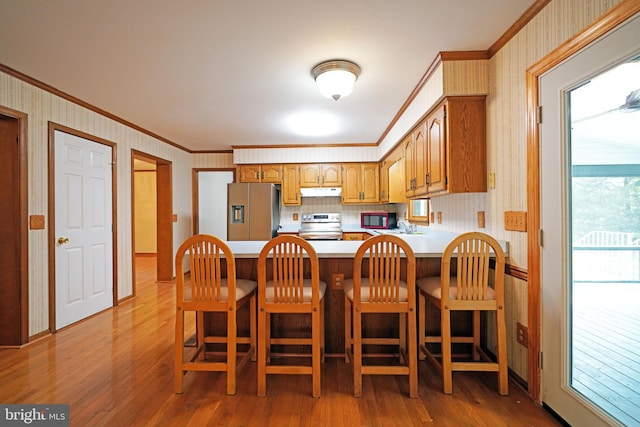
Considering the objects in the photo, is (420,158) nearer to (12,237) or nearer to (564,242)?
(564,242)

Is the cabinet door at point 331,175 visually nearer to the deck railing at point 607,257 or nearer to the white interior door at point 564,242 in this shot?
the white interior door at point 564,242

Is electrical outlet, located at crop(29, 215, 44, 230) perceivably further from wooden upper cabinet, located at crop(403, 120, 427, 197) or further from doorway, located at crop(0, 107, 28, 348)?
wooden upper cabinet, located at crop(403, 120, 427, 197)

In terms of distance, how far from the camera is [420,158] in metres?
2.89

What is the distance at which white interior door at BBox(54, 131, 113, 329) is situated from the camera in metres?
2.93

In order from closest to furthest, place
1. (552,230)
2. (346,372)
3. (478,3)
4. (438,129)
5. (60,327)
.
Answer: (552,230) < (478,3) < (346,372) < (438,129) < (60,327)

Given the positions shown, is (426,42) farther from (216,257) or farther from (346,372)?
(346,372)

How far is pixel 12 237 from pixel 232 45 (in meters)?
2.46

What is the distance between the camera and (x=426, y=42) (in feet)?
6.82

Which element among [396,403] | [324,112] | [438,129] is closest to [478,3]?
[438,129]

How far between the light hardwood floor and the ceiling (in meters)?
2.30

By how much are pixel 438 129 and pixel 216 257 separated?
1.97m

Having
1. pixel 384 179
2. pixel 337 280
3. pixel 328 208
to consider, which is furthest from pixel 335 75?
pixel 328 208

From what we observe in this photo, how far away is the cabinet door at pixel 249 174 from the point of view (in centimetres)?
515

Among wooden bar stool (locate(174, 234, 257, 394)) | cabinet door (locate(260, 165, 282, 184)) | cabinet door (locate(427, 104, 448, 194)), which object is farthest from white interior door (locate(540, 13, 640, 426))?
cabinet door (locate(260, 165, 282, 184))
